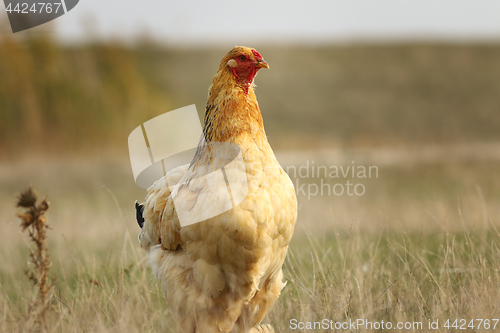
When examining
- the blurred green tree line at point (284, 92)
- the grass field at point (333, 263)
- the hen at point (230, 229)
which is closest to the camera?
the hen at point (230, 229)

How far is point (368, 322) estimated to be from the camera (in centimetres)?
289

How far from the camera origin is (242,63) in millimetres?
2664

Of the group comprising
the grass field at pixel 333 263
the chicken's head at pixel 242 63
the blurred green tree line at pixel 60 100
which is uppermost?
the blurred green tree line at pixel 60 100

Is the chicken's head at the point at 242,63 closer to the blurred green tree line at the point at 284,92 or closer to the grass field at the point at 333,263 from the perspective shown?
the grass field at the point at 333,263

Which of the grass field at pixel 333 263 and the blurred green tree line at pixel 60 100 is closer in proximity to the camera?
the grass field at pixel 333 263

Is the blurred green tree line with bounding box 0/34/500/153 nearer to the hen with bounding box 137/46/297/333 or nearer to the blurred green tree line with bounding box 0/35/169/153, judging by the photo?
the blurred green tree line with bounding box 0/35/169/153

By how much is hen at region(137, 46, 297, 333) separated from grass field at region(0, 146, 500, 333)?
1.71 ft

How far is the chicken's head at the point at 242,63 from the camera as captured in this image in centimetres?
266

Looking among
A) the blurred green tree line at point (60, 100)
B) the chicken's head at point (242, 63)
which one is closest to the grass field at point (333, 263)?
the chicken's head at point (242, 63)

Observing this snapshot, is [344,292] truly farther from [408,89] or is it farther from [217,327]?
[408,89]

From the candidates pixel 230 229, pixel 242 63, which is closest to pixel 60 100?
pixel 242 63

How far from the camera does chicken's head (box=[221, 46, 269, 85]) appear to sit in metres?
2.66

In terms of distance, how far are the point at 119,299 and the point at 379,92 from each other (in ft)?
87.8

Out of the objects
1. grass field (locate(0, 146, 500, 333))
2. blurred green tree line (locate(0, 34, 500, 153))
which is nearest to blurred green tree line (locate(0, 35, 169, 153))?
blurred green tree line (locate(0, 34, 500, 153))
